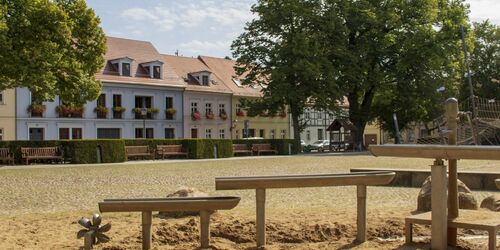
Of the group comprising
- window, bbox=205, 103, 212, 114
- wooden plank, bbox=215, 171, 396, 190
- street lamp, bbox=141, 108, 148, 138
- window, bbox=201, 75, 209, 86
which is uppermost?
window, bbox=201, 75, 209, 86

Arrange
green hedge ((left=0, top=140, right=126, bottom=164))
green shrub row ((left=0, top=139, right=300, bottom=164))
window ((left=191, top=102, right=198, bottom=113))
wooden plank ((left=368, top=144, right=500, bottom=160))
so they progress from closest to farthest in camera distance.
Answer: wooden plank ((left=368, top=144, right=500, bottom=160)) < green hedge ((left=0, top=140, right=126, bottom=164)) < green shrub row ((left=0, top=139, right=300, bottom=164)) < window ((left=191, top=102, right=198, bottom=113))

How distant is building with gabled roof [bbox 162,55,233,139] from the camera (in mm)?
56781

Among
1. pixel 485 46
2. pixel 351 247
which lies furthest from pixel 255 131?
pixel 351 247

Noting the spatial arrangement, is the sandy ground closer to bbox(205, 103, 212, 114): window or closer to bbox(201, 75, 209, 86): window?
bbox(205, 103, 212, 114): window

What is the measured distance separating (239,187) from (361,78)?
41.4 metres

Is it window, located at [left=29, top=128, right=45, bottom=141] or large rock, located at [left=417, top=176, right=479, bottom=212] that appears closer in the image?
large rock, located at [left=417, top=176, right=479, bottom=212]

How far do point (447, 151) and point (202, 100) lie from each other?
5297 cm

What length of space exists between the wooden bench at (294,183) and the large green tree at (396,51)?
3913cm

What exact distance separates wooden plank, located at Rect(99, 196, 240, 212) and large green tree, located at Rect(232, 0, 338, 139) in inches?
1469

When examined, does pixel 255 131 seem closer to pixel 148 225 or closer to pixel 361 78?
pixel 361 78

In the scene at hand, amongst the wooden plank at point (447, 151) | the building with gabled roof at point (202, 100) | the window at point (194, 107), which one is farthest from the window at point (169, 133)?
the wooden plank at point (447, 151)

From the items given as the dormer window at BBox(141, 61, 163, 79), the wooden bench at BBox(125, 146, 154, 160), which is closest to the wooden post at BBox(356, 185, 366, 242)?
the wooden bench at BBox(125, 146, 154, 160)

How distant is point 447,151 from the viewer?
5441 millimetres

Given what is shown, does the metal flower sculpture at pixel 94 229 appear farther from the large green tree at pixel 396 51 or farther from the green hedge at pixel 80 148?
the large green tree at pixel 396 51
